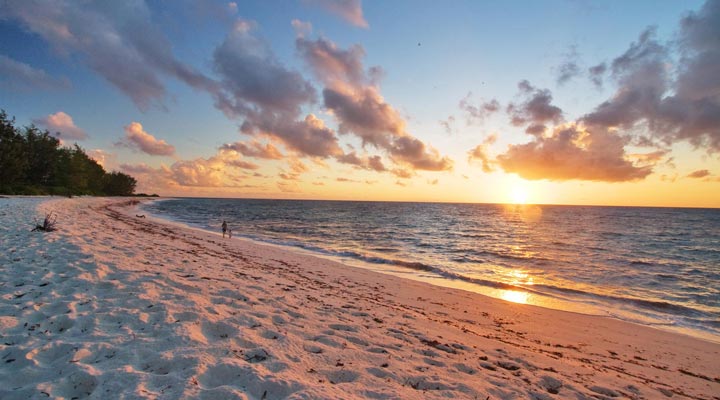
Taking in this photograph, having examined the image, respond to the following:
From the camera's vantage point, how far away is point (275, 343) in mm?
5105

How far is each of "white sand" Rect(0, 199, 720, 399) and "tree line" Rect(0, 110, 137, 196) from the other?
6614cm

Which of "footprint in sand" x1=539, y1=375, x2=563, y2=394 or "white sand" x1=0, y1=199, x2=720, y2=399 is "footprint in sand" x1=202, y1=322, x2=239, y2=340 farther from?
"footprint in sand" x1=539, y1=375, x2=563, y2=394

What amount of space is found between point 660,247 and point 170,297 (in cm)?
4447

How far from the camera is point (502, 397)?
4.43 metres

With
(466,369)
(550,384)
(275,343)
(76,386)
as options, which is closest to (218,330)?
(275,343)

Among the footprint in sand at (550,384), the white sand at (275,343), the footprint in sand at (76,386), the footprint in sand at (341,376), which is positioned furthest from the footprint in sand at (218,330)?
the footprint in sand at (550,384)

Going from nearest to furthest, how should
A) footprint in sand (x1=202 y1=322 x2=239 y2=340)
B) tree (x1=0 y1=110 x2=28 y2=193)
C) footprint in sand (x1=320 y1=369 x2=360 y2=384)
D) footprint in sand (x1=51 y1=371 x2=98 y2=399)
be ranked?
footprint in sand (x1=51 y1=371 x2=98 y2=399), footprint in sand (x1=320 y1=369 x2=360 y2=384), footprint in sand (x1=202 y1=322 x2=239 y2=340), tree (x1=0 y1=110 x2=28 y2=193)

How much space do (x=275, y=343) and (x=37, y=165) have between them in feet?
315

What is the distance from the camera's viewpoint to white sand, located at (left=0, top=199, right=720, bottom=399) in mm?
3791

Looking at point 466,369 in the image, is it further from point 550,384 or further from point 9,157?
point 9,157

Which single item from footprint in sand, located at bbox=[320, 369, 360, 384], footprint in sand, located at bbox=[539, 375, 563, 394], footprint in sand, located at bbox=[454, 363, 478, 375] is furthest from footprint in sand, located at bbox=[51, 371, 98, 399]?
footprint in sand, located at bbox=[539, 375, 563, 394]

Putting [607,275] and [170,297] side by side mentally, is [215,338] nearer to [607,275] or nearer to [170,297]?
[170,297]

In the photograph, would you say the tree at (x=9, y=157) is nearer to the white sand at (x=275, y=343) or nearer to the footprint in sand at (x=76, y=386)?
the white sand at (x=275, y=343)

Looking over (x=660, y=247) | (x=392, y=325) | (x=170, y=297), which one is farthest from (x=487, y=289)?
(x=660, y=247)
